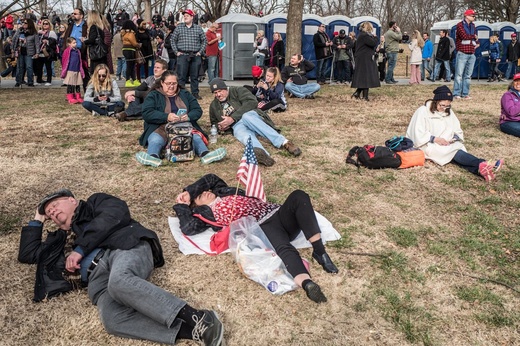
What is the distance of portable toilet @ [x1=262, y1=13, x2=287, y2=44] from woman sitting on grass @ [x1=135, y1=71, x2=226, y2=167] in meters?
9.89

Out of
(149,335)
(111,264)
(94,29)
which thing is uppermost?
(94,29)

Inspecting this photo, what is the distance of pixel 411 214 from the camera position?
5.39 metres

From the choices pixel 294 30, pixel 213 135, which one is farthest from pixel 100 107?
pixel 294 30

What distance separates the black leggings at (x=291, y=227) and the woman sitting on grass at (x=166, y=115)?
108 inches

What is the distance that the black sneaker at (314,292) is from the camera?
363 cm

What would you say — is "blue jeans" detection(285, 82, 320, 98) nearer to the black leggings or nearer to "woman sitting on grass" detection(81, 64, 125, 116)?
"woman sitting on grass" detection(81, 64, 125, 116)

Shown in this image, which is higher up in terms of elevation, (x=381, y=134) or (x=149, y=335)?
(x=381, y=134)

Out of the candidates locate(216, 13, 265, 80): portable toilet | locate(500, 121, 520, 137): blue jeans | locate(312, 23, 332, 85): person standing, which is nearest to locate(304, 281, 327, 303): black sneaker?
locate(500, 121, 520, 137): blue jeans

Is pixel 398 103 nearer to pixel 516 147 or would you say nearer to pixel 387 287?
pixel 516 147

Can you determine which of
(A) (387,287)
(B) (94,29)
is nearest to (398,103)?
(B) (94,29)

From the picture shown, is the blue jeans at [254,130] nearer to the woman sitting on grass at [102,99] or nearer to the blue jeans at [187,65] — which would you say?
the woman sitting on grass at [102,99]

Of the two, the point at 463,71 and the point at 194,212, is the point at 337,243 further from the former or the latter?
the point at 463,71

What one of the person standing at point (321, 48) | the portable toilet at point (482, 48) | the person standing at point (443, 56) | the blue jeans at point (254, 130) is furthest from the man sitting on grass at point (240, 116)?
the portable toilet at point (482, 48)

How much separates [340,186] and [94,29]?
755 centimetres
